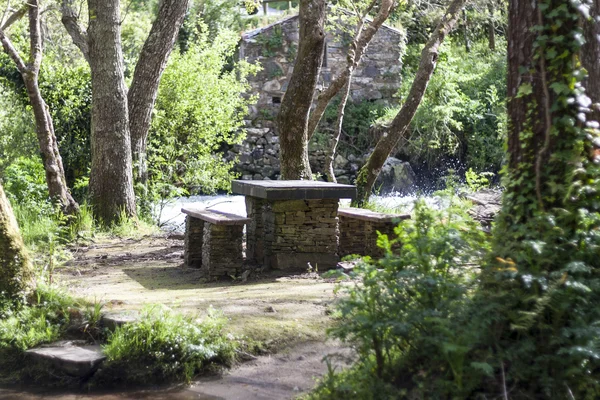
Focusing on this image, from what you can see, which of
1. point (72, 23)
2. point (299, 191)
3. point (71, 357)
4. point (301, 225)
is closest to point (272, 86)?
point (72, 23)

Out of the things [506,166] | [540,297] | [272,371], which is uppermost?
[506,166]

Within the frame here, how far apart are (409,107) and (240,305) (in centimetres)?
800

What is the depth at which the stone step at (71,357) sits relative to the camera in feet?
18.9

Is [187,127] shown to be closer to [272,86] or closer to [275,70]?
[272,86]

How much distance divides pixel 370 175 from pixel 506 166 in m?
9.15

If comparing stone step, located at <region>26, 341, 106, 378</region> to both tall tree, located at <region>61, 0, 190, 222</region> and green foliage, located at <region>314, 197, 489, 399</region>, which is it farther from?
tall tree, located at <region>61, 0, 190, 222</region>

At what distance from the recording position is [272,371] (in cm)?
577

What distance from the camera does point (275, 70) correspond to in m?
24.8

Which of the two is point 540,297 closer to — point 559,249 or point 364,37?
point 559,249

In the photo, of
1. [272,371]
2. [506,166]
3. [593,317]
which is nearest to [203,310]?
Answer: [272,371]

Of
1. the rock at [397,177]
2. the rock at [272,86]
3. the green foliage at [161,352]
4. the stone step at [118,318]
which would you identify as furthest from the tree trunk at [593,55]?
the rock at [272,86]

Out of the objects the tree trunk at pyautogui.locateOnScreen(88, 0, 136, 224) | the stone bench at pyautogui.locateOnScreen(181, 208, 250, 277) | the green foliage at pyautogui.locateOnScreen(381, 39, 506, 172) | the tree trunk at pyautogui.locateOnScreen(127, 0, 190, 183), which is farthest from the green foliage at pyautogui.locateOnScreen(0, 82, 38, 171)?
the green foliage at pyautogui.locateOnScreen(381, 39, 506, 172)

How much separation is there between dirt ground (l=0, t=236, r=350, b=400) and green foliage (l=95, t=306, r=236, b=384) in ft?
0.49

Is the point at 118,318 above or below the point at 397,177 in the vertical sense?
above
